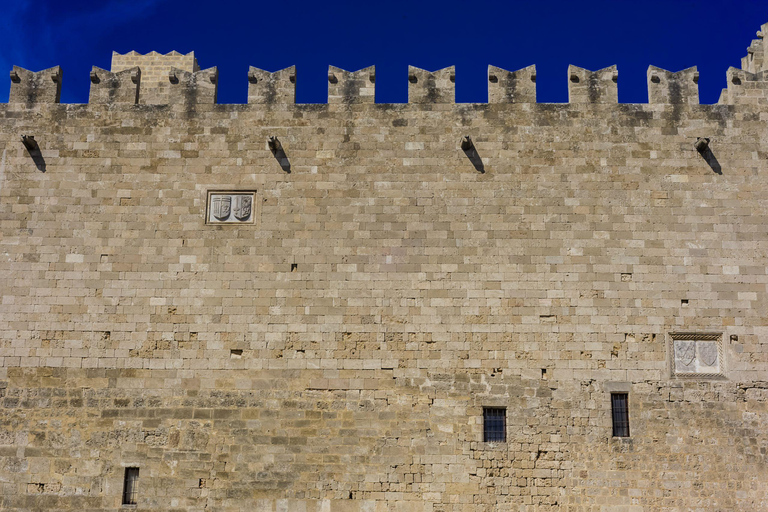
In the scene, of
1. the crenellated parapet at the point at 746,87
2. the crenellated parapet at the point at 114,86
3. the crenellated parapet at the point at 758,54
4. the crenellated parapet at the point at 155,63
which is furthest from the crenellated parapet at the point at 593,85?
the crenellated parapet at the point at 155,63

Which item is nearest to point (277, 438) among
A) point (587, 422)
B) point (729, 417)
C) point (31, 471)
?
point (31, 471)

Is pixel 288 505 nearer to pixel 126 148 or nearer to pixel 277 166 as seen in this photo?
pixel 277 166

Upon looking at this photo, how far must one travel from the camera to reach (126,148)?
35.9 feet

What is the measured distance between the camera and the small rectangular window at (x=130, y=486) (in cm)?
982

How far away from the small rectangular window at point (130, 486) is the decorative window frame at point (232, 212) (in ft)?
11.2

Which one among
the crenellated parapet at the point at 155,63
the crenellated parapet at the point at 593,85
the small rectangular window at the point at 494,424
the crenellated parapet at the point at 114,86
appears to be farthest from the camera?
the crenellated parapet at the point at 155,63

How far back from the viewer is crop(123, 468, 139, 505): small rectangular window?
32.2 ft

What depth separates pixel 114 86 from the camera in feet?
36.8

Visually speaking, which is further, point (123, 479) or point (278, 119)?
point (278, 119)

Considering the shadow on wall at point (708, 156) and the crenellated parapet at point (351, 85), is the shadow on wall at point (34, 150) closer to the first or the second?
the crenellated parapet at point (351, 85)

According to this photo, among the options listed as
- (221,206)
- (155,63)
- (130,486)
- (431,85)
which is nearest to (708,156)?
(431,85)

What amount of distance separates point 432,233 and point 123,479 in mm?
5127

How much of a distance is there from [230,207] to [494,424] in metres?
4.61

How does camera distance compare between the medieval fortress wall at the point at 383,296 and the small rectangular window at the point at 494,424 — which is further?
the small rectangular window at the point at 494,424
